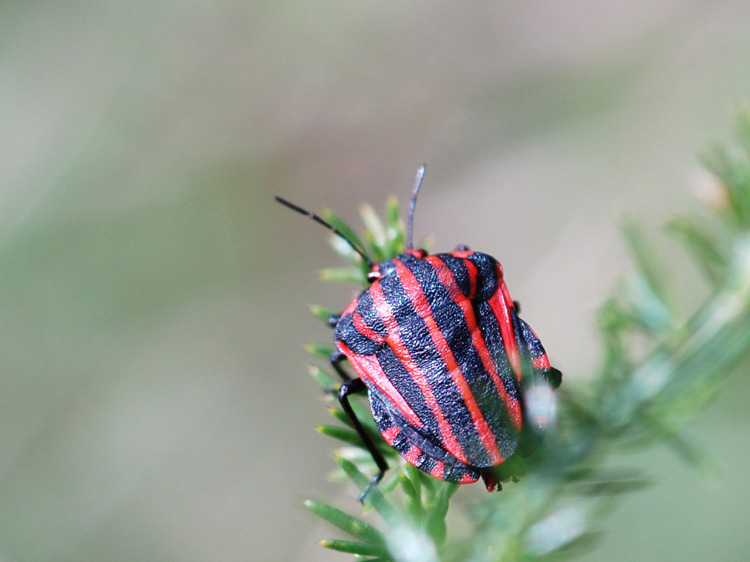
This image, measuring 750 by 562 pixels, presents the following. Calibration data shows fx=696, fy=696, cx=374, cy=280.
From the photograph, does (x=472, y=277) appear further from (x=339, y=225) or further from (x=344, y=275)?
(x=339, y=225)

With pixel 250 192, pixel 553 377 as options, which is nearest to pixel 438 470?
pixel 553 377

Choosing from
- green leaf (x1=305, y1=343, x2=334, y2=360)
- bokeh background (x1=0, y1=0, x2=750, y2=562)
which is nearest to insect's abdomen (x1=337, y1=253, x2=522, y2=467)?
green leaf (x1=305, y1=343, x2=334, y2=360)

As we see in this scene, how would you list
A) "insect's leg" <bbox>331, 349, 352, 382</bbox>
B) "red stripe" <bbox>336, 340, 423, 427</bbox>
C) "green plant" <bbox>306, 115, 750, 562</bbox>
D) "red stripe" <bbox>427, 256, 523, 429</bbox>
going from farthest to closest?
"insect's leg" <bbox>331, 349, 352, 382</bbox> → "red stripe" <bbox>336, 340, 423, 427</bbox> → "red stripe" <bbox>427, 256, 523, 429</bbox> → "green plant" <bbox>306, 115, 750, 562</bbox>

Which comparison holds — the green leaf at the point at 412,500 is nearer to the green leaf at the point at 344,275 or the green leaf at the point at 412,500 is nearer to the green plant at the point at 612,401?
the green plant at the point at 612,401

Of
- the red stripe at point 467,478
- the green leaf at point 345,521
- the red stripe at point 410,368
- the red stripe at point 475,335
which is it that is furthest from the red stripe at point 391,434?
the green leaf at point 345,521

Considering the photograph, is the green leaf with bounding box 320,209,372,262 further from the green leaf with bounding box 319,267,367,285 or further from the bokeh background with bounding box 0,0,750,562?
the bokeh background with bounding box 0,0,750,562

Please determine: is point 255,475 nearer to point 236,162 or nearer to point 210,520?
point 210,520

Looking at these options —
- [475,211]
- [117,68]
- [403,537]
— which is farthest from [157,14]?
[403,537]
